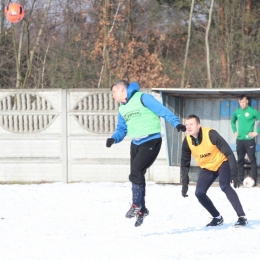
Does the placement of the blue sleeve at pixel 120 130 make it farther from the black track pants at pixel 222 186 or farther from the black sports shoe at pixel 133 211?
the black track pants at pixel 222 186

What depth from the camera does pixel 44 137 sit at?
15.2 m

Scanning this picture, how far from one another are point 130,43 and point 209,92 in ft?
47.2

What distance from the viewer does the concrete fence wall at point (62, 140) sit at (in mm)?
15039

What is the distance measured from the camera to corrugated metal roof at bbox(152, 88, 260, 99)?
13.9 meters

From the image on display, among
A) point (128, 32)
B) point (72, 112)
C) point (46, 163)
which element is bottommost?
point (46, 163)

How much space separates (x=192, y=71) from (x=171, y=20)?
105 inches

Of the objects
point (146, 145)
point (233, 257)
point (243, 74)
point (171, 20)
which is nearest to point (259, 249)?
point (233, 257)

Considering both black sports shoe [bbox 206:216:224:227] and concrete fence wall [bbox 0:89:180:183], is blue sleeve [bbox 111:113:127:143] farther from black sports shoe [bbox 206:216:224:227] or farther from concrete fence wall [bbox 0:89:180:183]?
concrete fence wall [bbox 0:89:180:183]

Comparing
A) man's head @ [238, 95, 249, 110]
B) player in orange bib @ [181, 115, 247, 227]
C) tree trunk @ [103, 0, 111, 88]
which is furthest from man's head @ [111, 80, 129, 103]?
tree trunk @ [103, 0, 111, 88]

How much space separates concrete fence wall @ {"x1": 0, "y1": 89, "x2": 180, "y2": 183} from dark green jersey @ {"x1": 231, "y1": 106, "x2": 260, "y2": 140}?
5.01 ft

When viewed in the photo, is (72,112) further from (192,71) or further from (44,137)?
(192,71)

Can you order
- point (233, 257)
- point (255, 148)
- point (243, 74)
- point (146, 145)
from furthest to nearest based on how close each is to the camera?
point (243, 74), point (255, 148), point (146, 145), point (233, 257)

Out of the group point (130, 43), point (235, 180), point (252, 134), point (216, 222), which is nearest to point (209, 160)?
point (235, 180)

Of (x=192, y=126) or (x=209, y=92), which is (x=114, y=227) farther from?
(x=209, y=92)
